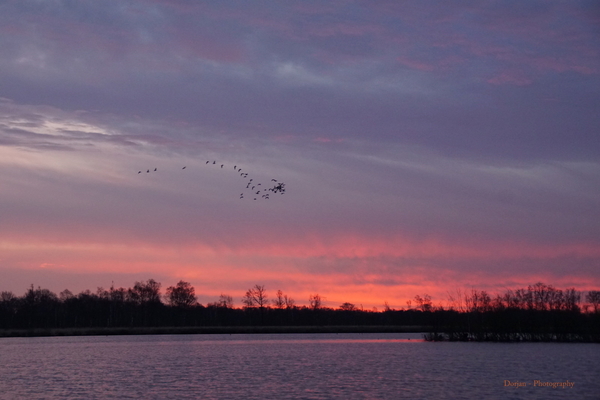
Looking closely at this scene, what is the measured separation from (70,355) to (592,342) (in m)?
66.9

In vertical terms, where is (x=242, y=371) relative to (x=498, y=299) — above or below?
below

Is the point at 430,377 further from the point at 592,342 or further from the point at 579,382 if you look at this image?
the point at 592,342

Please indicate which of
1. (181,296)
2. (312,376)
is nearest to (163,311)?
(181,296)

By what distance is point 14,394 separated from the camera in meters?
36.9

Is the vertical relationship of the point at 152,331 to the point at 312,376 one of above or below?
below

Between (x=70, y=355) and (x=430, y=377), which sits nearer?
(x=430, y=377)

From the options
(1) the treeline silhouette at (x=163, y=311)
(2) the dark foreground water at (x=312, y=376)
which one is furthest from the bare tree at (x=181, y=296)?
(2) the dark foreground water at (x=312, y=376)

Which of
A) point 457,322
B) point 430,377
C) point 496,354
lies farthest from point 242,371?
point 457,322

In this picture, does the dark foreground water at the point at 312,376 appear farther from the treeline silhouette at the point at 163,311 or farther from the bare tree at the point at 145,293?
the bare tree at the point at 145,293

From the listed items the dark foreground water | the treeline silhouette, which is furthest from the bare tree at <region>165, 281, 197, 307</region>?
the dark foreground water

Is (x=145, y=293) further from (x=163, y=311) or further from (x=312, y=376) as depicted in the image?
(x=312, y=376)

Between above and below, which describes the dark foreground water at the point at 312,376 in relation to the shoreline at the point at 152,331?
above

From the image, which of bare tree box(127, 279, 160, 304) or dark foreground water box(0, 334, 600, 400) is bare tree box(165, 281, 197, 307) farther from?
dark foreground water box(0, 334, 600, 400)

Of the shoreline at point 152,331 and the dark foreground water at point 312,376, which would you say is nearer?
the dark foreground water at point 312,376
